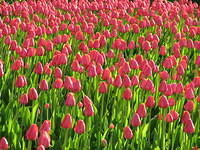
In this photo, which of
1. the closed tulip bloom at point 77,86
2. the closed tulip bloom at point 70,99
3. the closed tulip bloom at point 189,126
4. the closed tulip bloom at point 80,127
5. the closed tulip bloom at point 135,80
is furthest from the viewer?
the closed tulip bloom at point 135,80

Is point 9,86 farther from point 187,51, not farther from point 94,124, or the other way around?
point 187,51

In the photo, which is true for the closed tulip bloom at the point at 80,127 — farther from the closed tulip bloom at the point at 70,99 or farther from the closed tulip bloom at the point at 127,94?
the closed tulip bloom at the point at 127,94

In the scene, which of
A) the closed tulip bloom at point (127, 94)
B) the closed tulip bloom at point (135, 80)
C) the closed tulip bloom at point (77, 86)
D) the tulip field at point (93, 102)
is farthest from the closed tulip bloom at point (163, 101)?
the closed tulip bloom at point (77, 86)

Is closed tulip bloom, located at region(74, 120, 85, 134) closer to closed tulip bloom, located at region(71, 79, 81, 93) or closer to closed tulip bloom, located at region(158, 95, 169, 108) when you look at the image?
closed tulip bloom, located at region(71, 79, 81, 93)

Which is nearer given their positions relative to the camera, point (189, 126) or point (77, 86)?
point (189, 126)

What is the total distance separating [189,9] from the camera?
7559 millimetres

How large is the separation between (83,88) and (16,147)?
46.0 inches

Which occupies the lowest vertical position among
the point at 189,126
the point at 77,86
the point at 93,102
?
the point at 93,102

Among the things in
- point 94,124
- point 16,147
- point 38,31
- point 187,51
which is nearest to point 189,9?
point 187,51

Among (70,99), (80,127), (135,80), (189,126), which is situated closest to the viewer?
(80,127)

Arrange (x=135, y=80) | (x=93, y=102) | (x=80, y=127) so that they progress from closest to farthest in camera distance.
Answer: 1. (x=80, y=127)
2. (x=135, y=80)
3. (x=93, y=102)

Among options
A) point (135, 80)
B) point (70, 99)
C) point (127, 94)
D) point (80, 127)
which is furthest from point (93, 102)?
point (80, 127)

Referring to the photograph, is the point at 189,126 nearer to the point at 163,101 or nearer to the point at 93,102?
the point at 163,101

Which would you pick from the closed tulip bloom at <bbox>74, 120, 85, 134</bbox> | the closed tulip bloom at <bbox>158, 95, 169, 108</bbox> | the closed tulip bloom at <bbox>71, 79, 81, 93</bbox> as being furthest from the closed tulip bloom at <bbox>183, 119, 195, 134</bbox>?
the closed tulip bloom at <bbox>71, 79, 81, 93</bbox>
